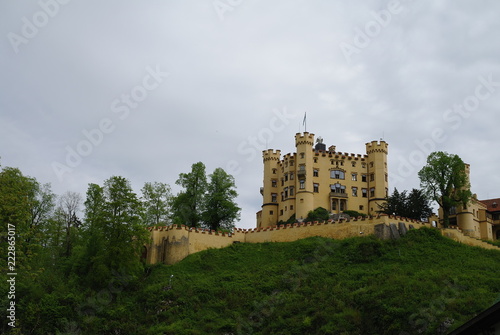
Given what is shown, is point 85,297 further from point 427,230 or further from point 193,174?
point 427,230

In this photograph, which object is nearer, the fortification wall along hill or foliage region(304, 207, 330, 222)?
the fortification wall along hill

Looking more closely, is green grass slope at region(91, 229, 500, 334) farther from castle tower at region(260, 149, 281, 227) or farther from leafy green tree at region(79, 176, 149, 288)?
castle tower at region(260, 149, 281, 227)

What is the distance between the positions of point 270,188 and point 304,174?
6.69 m

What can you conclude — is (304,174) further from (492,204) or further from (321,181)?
(492,204)

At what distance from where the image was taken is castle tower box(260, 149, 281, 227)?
80625mm

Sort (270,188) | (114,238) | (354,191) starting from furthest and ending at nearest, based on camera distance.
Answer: (270,188)
(354,191)
(114,238)

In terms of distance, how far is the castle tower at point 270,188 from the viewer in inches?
3174

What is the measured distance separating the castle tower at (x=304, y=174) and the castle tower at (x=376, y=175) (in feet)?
30.1

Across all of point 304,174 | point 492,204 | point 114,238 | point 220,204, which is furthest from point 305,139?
point 114,238

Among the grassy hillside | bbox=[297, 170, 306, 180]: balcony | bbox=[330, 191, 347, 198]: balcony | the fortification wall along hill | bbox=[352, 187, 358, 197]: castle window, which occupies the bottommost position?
the grassy hillside

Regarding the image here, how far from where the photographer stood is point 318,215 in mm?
73375

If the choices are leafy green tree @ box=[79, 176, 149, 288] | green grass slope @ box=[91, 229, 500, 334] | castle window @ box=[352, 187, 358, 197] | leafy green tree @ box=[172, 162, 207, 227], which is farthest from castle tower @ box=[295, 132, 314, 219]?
leafy green tree @ box=[79, 176, 149, 288]

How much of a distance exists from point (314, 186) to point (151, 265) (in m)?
30.8

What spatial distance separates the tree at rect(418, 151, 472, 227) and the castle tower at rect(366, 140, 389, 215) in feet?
45.8
